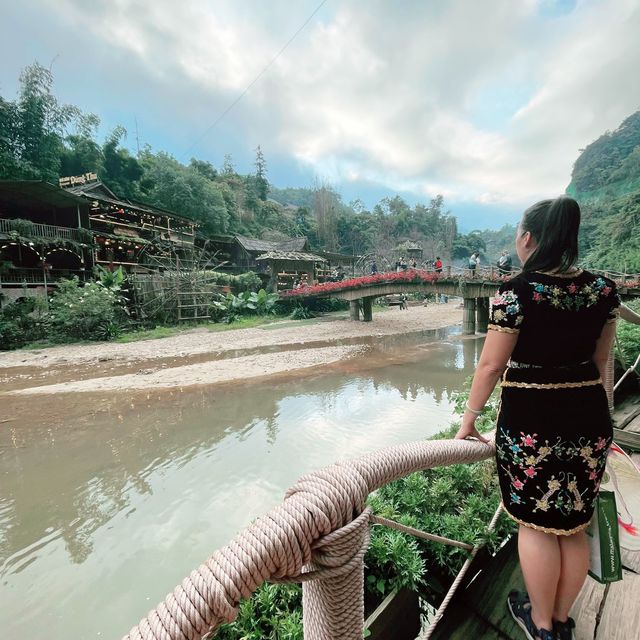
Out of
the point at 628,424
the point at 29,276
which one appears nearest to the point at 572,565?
the point at 628,424

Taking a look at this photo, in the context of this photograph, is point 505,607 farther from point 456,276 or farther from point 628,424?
point 456,276

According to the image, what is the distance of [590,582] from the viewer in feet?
4.56

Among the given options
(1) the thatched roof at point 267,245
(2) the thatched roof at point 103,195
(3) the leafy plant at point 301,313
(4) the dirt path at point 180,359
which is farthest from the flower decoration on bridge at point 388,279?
(2) the thatched roof at point 103,195

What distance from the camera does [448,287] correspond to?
14.9 meters

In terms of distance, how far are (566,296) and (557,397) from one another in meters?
0.33

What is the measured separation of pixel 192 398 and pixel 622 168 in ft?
141

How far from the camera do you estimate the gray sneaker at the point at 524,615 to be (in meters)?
1.14

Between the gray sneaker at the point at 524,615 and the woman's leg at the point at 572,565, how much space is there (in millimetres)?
121

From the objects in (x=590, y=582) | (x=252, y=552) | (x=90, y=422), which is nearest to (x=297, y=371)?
(x=90, y=422)

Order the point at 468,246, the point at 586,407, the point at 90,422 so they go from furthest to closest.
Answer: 1. the point at 468,246
2. the point at 90,422
3. the point at 586,407

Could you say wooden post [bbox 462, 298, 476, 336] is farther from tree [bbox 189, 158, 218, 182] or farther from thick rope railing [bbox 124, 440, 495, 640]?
tree [bbox 189, 158, 218, 182]

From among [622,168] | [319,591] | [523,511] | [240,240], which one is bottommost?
[523,511]

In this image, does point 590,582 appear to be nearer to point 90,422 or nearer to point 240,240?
point 90,422

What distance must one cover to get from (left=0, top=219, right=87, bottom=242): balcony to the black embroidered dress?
18.7 metres
